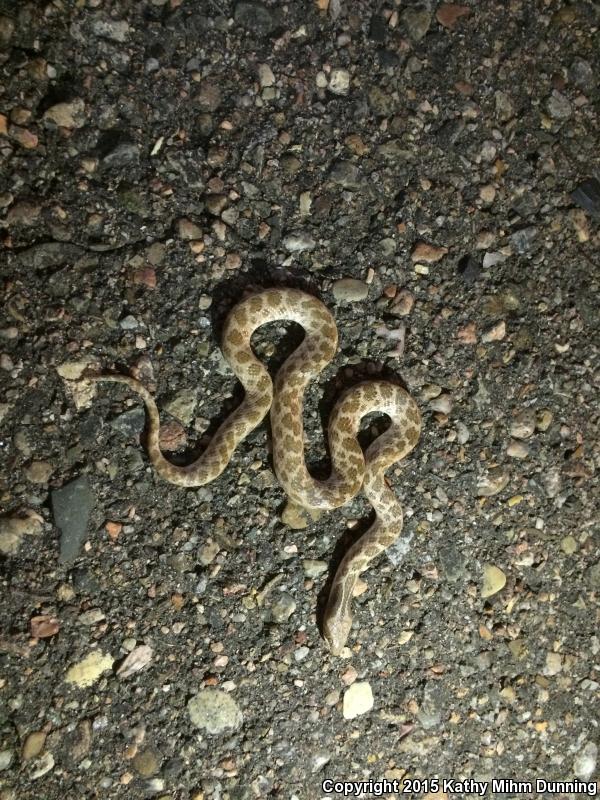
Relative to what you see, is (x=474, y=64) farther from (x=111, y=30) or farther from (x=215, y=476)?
(x=215, y=476)

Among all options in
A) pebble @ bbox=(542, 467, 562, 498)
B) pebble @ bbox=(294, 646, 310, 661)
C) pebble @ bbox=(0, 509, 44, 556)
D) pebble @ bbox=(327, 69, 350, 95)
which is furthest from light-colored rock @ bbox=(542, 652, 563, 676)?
pebble @ bbox=(327, 69, 350, 95)

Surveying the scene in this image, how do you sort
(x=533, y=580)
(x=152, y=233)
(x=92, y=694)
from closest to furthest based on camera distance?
1. (x=92, y=694)
2. (x=152, y=233)
3. (x=533, y=580)

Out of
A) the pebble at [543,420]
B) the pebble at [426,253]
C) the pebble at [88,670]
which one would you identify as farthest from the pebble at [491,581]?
the pebble at [88,670]

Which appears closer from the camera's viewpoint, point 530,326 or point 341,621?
point 341,621

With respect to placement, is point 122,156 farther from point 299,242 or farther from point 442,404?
point 442,404

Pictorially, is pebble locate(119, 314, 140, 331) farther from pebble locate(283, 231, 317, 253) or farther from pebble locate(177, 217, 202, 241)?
pebble locate(283, 231, 317, 253)

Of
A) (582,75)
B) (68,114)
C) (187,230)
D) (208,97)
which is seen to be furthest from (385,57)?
(68,114)

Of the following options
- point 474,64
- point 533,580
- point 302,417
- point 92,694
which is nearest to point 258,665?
point 92,694
